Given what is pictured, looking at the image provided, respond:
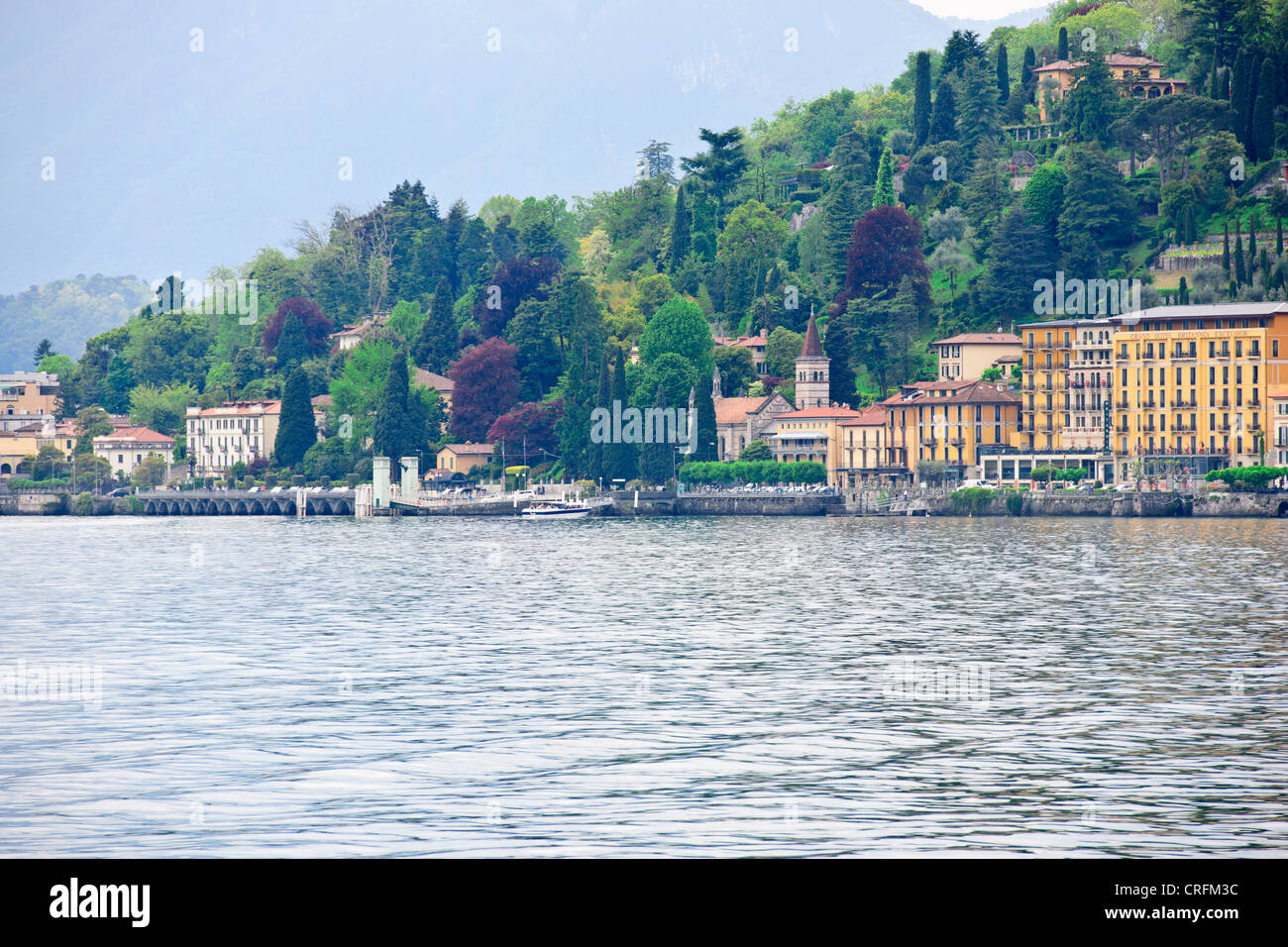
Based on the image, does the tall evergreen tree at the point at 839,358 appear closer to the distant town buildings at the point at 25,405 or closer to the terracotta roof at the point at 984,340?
the terracotta roof at the point at 984,340

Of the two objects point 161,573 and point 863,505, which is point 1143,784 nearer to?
point 161,573

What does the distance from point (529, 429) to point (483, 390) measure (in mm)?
8007

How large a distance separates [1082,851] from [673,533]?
82703mm

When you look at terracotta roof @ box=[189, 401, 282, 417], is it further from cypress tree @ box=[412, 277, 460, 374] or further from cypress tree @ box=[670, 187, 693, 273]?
cypress tree @ box=[670, 187, 693, 273]

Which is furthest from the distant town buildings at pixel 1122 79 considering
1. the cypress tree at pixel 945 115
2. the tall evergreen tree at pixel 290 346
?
the tall evergreen tree at pixel 290 346

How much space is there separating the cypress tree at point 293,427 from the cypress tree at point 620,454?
116 feet

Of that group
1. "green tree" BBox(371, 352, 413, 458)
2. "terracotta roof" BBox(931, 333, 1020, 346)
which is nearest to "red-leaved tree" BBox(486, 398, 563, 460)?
"green tree" BBox(371, 352, 413, 458)

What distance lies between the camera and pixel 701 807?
1916 cm

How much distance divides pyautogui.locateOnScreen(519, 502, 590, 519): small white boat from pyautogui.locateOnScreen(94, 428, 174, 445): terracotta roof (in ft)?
209

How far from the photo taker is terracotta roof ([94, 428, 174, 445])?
17238 centimetres
